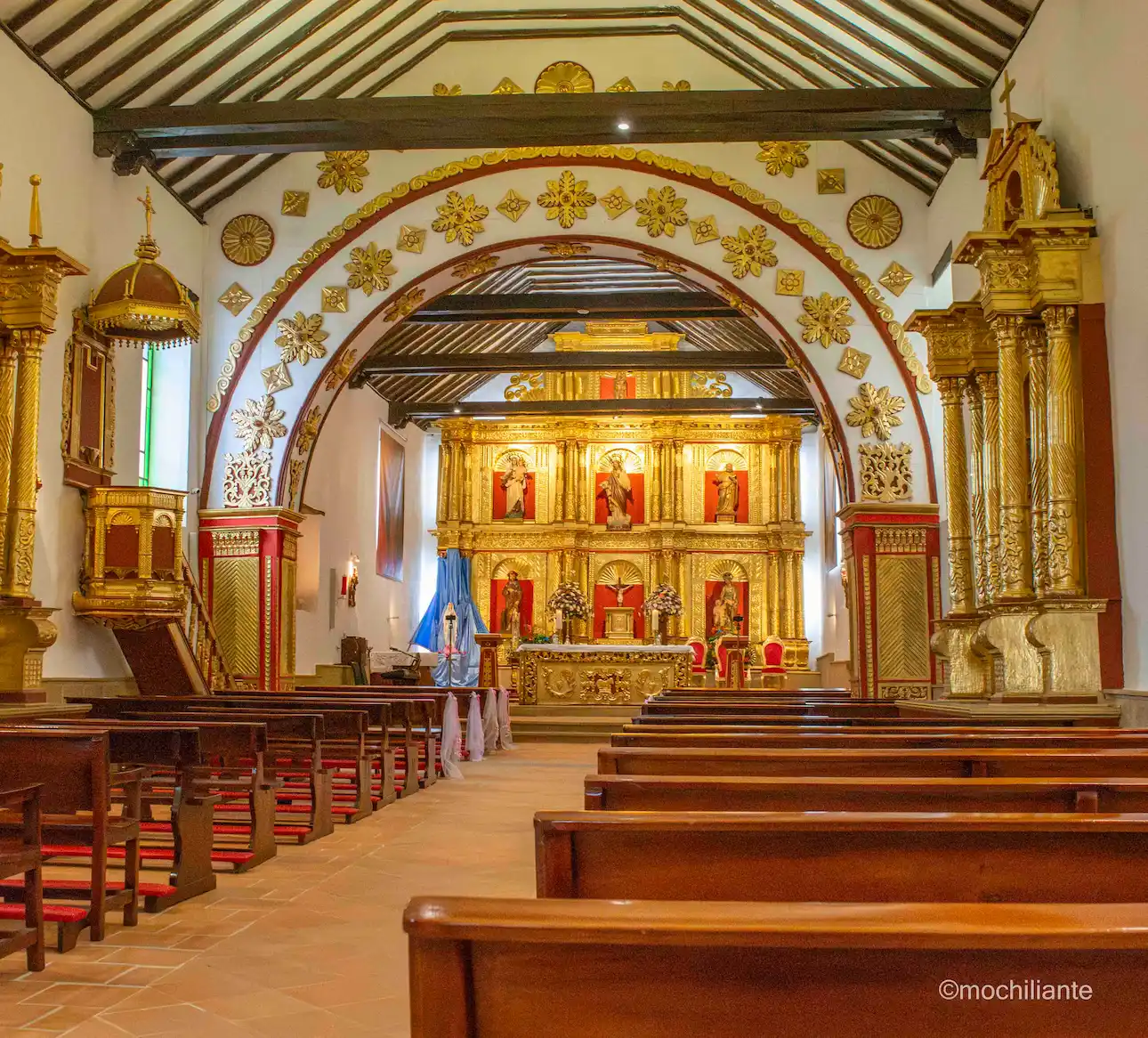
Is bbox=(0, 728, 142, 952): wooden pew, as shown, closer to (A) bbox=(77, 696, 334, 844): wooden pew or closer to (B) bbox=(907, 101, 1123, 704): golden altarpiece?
(A) bbox=(77, 696, 334, 844): wooden pew

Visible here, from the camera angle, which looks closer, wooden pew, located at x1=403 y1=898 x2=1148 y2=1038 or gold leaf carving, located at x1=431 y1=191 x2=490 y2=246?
wooden pew, located at x1=403 y1=898 x2=1148 y2=1038

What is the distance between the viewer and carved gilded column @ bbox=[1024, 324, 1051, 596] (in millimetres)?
8008

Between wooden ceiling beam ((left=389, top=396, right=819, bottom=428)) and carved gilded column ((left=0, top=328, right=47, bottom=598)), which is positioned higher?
wooden ceiling beam ((left=389, top=396, right=819, bottom=428))

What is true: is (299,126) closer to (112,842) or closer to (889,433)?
(889,433)

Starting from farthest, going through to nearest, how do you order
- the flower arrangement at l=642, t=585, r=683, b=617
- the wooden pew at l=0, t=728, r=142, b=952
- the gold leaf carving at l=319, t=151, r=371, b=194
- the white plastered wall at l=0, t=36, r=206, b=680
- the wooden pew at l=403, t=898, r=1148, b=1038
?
the flower arrangement at l=642, t=585, r=683, b=617, the gold leaf carving at l=319, t=151, r=371, b=194, the white plastered wall at l=0, t=36, r=206, b=680, the wooden pew at l=0, t=728, r=142, b=952, the wooden pew at l=403, t=898, r=1148, b=1038

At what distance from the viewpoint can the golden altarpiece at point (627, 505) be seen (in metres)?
23.1

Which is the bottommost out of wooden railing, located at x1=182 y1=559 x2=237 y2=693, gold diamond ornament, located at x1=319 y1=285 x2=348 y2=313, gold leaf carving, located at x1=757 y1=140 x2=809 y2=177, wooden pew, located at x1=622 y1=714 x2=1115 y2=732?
wooden pew, located at x1=622 y1=714 x2=1115 y2=732

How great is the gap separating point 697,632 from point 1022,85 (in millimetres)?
14136

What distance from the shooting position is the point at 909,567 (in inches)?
527

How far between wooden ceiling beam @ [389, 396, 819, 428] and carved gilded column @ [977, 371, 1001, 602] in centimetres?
1246

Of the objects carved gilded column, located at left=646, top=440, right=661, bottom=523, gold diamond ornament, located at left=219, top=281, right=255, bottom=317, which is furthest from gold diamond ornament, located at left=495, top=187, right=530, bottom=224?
carved gilded column, located at left=646, top=440, right=661, bottom=523

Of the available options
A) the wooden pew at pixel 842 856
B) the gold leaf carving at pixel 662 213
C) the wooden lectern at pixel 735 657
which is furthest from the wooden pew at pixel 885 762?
the wooden lectern at pixel 735 657

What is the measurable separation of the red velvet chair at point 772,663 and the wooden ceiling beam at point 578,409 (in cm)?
402

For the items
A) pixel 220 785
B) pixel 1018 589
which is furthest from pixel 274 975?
pixel 1018 589
